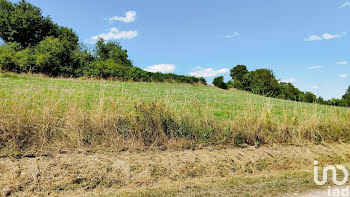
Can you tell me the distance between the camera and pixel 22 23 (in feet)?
95.1

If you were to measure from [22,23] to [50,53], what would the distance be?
8867 millimetres

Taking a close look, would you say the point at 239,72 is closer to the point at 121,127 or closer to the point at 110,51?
the point at 110,51

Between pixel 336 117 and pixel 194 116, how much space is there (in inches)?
205

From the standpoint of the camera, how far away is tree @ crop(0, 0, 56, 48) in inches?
1129

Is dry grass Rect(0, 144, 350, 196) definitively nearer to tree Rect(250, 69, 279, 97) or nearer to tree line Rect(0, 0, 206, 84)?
tree line Rect(0, 0, 206, 84)

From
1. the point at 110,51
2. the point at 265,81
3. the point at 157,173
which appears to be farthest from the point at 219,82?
the point at 157,173

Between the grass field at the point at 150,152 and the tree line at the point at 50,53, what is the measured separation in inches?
789

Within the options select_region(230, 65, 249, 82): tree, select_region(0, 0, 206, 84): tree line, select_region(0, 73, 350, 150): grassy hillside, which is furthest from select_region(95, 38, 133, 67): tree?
select_region(0, 73, 350, 150): grassy hillside

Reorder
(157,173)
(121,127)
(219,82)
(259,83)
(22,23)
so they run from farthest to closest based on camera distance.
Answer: (259,83), (219,82), (22,23), (121,127), (157,173)

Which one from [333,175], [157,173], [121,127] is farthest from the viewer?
[121,127]

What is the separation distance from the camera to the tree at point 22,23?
28672mm

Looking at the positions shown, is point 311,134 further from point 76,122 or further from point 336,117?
point 76,122

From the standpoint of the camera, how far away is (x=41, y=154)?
453 centimetres

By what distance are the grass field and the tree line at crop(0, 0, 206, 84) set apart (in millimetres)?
20029
